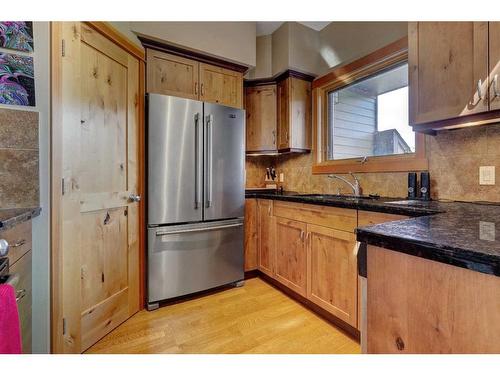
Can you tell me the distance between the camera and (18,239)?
105 centimetres

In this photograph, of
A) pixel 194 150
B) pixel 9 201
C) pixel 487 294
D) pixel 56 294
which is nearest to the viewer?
pixel 487 294

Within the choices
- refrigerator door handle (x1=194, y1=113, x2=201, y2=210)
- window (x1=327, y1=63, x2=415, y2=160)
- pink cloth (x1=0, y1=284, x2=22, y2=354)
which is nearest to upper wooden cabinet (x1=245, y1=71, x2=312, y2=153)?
window (x1=327, y1=63, x2=415, y2=160)

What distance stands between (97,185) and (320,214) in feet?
5.17

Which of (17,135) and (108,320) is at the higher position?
(17,135)

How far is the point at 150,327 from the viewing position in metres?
1.78

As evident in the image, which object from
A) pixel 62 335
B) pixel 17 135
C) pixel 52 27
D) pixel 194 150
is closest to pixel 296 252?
pixel 194 150

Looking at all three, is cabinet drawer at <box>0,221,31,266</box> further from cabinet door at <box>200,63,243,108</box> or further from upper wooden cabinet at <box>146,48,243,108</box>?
cabinet door at <box>200,63,243,108</box>

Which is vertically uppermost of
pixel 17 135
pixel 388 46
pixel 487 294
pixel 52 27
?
pixel 388 46

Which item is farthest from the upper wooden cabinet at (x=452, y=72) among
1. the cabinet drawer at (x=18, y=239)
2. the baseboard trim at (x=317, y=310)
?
the cabinet drawer at (x=18, y=239)

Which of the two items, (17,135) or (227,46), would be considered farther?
(227,46)

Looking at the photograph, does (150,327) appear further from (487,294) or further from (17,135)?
(487,294)

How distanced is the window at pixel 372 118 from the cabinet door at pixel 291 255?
974mm

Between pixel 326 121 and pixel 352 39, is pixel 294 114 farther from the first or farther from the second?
pixel 352 39
